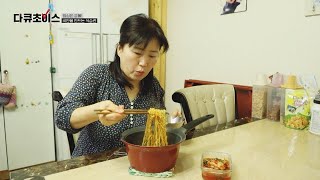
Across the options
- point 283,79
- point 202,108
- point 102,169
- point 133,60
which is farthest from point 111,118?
point 283,79

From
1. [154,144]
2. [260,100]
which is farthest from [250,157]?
[260,100]

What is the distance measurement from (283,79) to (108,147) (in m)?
1.33

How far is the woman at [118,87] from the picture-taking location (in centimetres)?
107

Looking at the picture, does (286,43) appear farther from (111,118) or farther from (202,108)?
(111,118)

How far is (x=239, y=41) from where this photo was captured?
6.98ft

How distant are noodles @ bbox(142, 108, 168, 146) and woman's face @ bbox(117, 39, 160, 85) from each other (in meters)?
0.30

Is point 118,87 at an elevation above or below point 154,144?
above

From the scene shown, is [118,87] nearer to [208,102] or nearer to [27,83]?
[208,102]

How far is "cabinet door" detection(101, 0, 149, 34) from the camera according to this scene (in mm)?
2656

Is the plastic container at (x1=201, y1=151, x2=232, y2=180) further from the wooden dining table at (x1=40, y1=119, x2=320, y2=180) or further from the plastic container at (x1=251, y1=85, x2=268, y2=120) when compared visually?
the plastic container at (x1=251, y1=85, x2=268, y2=120)

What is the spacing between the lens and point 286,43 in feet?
5.93

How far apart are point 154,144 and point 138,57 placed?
16.3 inches

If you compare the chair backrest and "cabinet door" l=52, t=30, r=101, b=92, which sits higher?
"cabinet door" l=52, t=30, r=101, b=92

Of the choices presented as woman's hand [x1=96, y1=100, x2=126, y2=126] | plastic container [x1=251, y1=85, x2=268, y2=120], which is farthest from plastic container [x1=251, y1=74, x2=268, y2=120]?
woman's hand [x1=96, y1=100, x2=126, y2=126]
